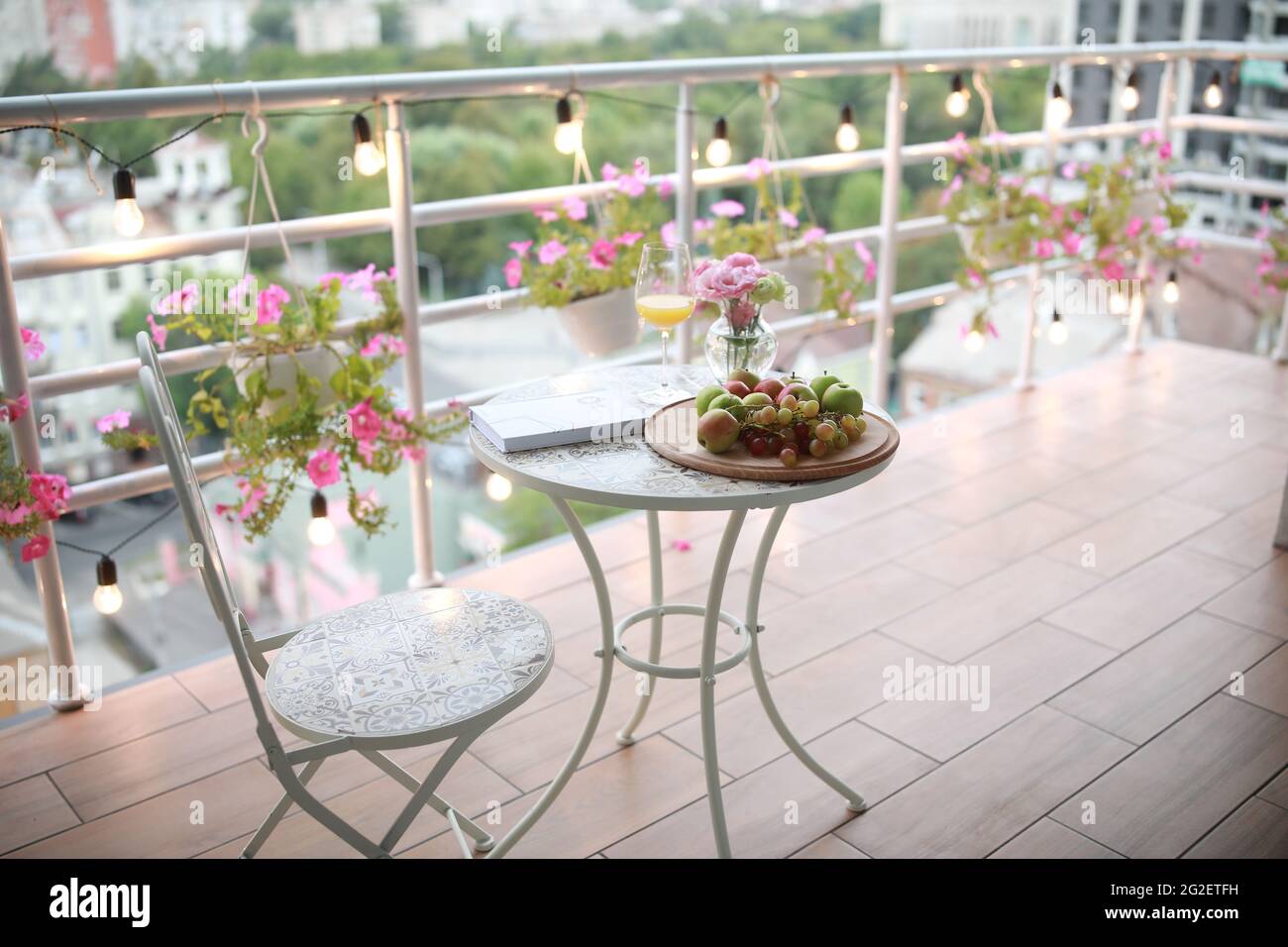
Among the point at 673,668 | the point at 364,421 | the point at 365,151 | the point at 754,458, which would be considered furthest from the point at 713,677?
the point at 365,151

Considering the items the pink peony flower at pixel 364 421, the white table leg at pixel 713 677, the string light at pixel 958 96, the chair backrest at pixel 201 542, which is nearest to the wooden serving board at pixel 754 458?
the white table leg at pixel 713 677

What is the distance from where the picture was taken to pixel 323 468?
8.17ft

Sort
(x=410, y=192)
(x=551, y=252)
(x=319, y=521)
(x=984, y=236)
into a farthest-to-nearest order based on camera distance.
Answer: (x=984, y=236) < (x=551, y=252) < (x=410, y=192) < (x=319, y=521)

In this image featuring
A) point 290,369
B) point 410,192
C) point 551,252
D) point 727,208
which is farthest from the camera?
point 727,208

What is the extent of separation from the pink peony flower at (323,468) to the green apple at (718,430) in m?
1.06

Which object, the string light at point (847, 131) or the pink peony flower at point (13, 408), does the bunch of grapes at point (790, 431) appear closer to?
the pink peony flower at point (13, 408)

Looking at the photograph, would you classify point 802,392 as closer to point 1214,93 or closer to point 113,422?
point 113,422

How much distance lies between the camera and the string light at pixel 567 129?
282 cm

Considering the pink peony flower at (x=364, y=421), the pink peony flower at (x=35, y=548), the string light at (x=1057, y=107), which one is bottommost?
the pink peony flower at (x=35, y=548)

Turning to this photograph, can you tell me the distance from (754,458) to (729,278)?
32 cm

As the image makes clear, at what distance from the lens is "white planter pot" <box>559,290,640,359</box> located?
9.47 feet

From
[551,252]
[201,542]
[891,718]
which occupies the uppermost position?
[551,252]

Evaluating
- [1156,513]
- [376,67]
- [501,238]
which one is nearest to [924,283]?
[501,238]

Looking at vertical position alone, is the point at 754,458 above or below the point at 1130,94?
below
